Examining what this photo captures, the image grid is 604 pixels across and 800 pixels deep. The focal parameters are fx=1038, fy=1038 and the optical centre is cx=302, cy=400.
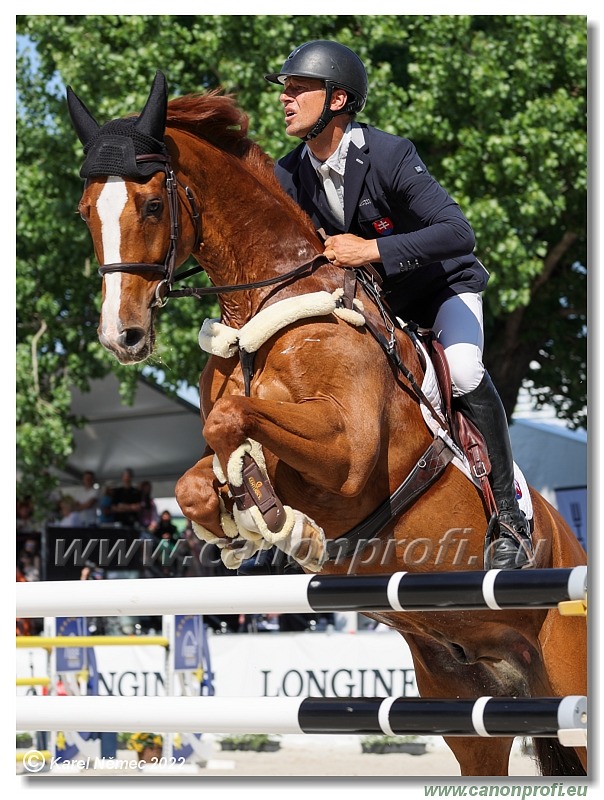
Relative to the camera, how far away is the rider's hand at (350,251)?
3738 millimetres

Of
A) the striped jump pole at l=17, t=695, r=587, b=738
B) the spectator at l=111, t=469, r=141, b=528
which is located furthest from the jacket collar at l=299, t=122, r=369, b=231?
the spectator at l=111, t=469, r=141, b=528

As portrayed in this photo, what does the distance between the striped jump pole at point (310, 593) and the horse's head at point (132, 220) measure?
751mm

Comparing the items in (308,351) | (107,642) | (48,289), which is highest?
(48,289)

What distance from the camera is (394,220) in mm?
3994

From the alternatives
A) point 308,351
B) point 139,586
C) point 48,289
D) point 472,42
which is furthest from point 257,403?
point 48,289

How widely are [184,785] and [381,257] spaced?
1.88 meters

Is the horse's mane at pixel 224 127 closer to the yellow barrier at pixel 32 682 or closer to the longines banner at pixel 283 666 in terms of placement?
the yellow barrier at pixel 32 682

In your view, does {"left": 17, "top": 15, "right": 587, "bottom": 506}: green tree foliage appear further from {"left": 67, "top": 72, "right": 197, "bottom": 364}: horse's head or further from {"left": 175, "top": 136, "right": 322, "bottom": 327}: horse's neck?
{"left": 67, "top": 72, "right": 197, "bottom": 364}: horse's head

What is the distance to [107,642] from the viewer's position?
25.0 feet

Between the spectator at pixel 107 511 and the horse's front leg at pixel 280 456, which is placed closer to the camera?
the horse's front leg at pixel 280 456

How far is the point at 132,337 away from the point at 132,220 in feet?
1.27

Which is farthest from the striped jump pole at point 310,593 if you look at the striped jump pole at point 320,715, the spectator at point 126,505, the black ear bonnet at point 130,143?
the spectator at point 126,505

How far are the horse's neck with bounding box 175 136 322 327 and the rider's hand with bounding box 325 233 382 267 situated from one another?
0.11m
